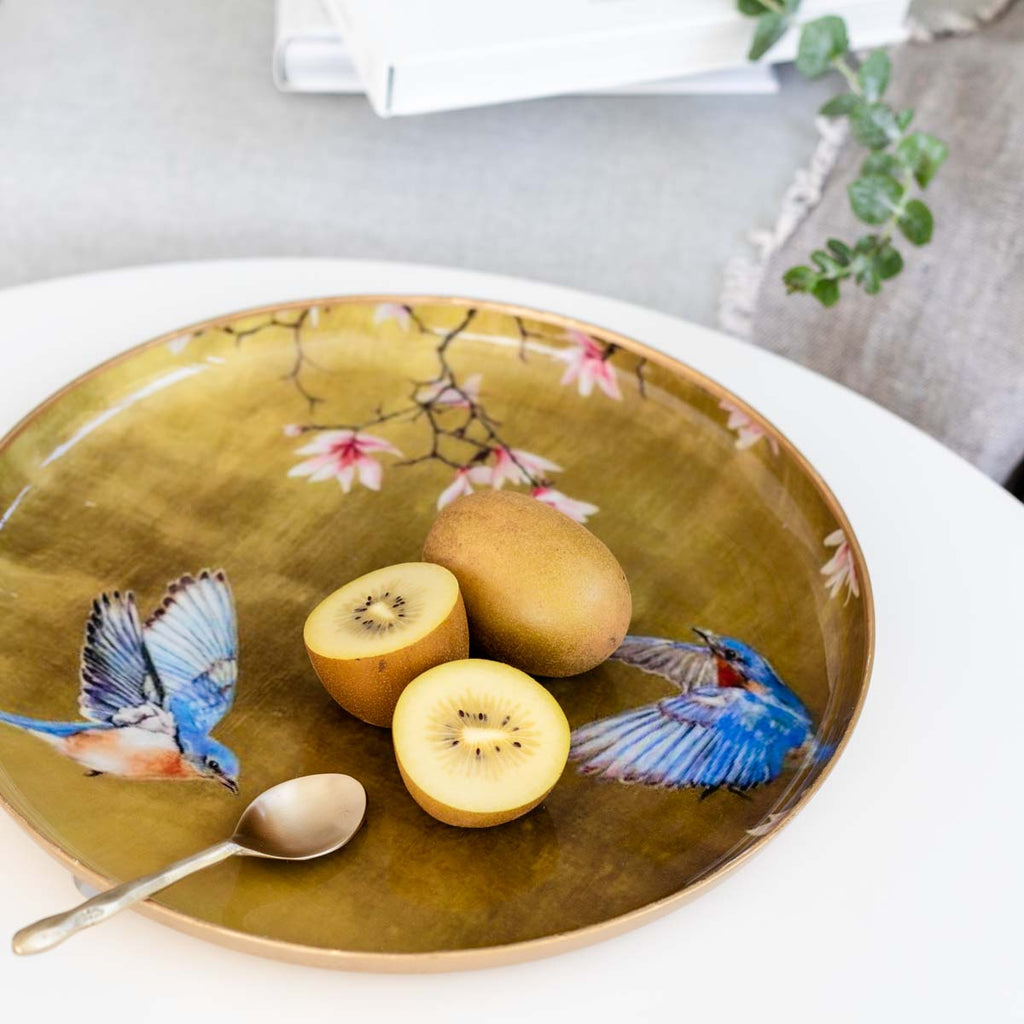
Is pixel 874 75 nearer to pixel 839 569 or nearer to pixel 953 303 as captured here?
pixel 953 303

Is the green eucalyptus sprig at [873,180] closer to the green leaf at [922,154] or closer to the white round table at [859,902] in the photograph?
the green leaf at [922,154]

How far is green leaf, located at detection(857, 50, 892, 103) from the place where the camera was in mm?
886

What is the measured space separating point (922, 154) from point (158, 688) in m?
0.63

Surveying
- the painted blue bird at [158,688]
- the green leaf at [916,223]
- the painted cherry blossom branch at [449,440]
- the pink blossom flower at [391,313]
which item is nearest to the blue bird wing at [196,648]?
the painted blue bird at [158,688]

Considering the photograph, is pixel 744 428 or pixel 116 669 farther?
pixel 744 428

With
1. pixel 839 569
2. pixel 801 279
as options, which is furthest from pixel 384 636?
pixel 801 279

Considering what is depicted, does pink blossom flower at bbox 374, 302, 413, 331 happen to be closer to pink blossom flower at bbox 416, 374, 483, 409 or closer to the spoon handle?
pink blossom flower at bbox 416, 374, 483, 409

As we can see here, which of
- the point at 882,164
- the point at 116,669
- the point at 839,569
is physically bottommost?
the point at 116,669

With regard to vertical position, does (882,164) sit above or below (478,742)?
above

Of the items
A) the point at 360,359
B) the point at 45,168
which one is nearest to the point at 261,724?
the point at 360,359

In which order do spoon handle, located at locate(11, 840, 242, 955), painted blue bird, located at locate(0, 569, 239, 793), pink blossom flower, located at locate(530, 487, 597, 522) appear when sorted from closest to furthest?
1. spoon handle, located at locate(11, 840, 242, 955)
2. painted blue bird, located at locate(0, 569, 239, 793)
3. pink blossom flower, located at locate(530, 487, 597, 522)

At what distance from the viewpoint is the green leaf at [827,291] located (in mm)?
812

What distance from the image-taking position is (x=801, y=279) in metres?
0.81

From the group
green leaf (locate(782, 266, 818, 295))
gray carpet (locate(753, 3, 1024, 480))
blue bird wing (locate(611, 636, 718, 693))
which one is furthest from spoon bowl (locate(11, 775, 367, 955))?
gray carpet (locate(753, 3, 1024, 480))
